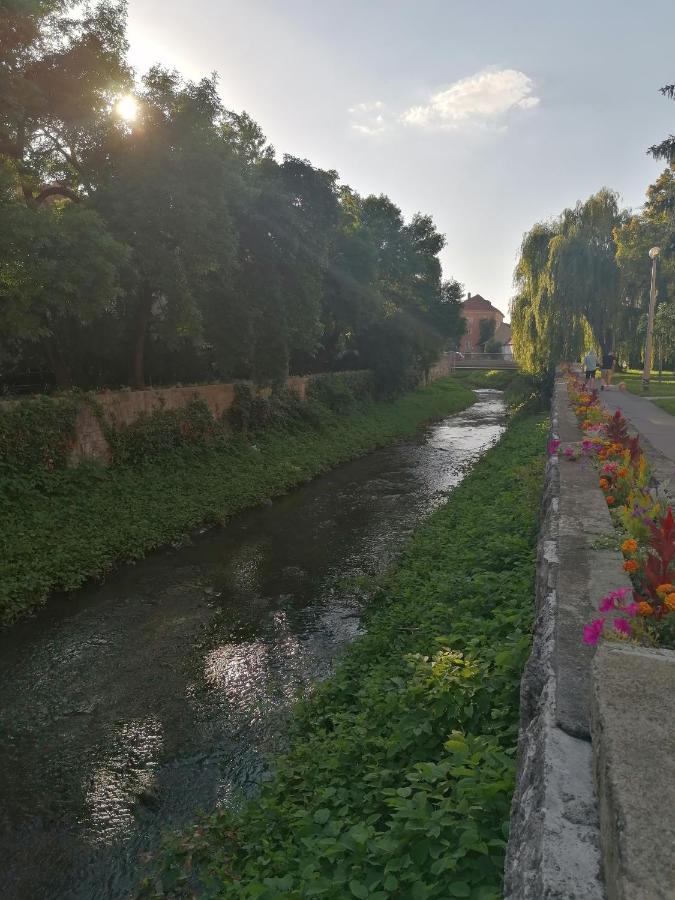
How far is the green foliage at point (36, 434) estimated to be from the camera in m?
10.9

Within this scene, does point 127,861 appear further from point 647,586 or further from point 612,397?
point 612,397

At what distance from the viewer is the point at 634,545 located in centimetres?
427

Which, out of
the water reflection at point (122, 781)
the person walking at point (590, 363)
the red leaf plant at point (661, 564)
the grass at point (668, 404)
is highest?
the person walking at point (590, 363)

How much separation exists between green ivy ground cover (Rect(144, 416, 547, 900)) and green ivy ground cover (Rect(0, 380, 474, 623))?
17.0 ft

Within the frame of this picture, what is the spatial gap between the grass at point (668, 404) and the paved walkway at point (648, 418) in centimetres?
15

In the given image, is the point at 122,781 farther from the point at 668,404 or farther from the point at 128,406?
the point at 668,404

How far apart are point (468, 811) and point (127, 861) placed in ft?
8.94

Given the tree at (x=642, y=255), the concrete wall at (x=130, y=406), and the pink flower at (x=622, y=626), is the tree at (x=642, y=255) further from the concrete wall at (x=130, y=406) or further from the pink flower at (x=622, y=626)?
the pink flower at (x=622, y=626)

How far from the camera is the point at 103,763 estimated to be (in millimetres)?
5227

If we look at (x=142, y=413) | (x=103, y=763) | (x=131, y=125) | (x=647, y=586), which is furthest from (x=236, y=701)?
(x=131, y=125)

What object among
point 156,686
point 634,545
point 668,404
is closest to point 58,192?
point 156,686

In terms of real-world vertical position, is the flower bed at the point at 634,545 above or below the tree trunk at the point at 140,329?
below

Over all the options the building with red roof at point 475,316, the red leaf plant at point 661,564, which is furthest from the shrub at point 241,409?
the building with red roof at point 475,316

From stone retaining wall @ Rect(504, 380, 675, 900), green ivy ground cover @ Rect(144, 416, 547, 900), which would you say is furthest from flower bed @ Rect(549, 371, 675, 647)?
green ivy ground cover @ Rect(144, 416, 547, 900)
